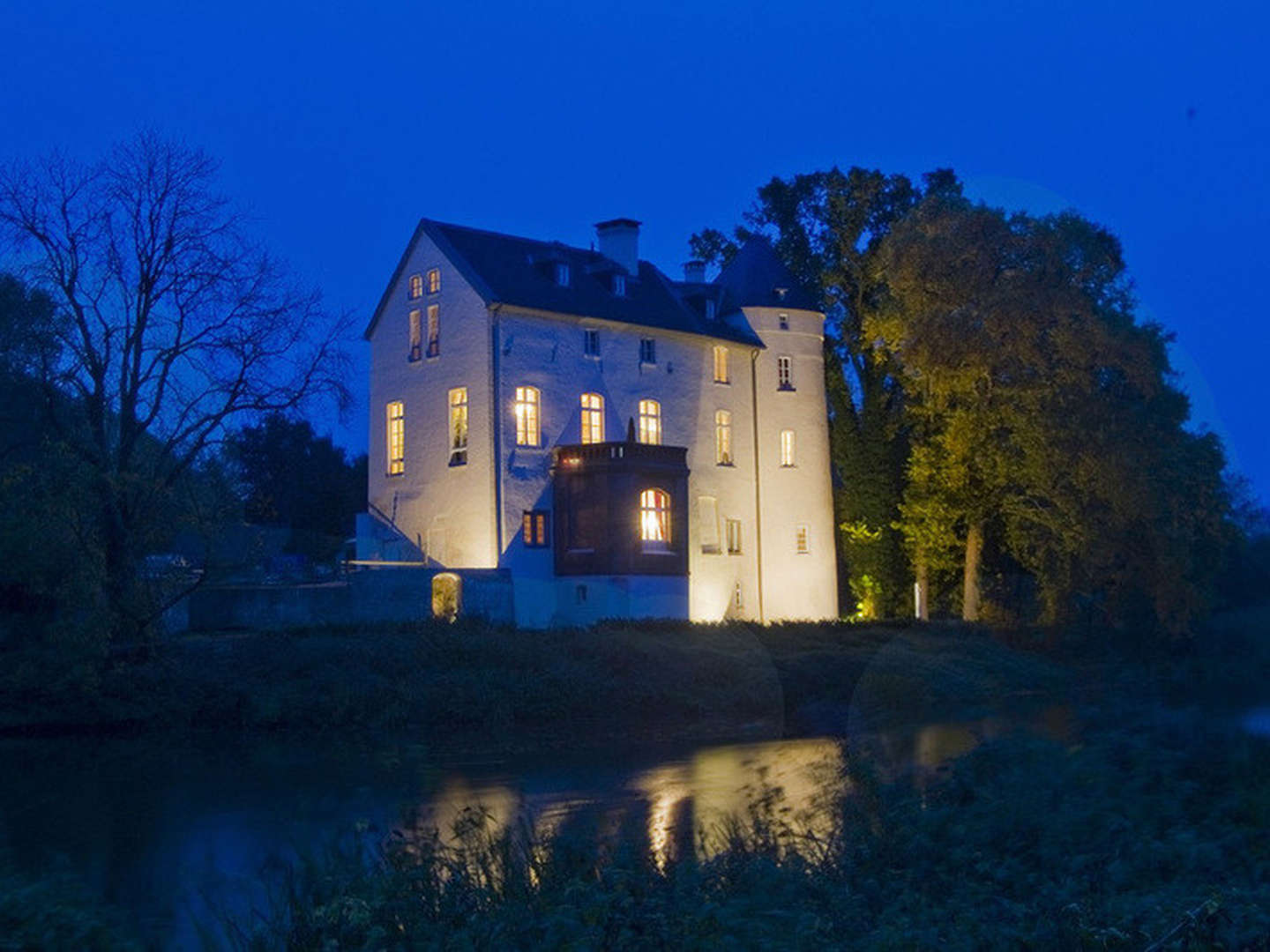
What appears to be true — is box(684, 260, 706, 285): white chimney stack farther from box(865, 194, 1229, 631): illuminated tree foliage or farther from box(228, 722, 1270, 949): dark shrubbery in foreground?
box(228, 722, 1270, 949): dark shrubbery in foreground

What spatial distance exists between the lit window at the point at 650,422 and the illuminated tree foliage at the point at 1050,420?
8.13 metres

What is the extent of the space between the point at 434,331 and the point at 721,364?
34.2 ft

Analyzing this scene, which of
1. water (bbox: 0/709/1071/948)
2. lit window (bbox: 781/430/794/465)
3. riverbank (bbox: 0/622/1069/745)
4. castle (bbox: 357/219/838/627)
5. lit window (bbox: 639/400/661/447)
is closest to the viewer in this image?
water (bbox: 0/709/1071/948)

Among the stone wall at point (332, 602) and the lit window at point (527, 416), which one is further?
the lit window at point (527, 416)

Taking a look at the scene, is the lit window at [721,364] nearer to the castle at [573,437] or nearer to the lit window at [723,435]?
the castle at [573,437]

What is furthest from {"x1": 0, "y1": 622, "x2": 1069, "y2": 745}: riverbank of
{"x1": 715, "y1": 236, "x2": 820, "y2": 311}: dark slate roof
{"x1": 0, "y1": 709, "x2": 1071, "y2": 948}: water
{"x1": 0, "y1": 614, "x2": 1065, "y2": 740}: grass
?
{"x1": 715, "y1": 236, "x2": 820, "y2": 311}: dark slate roof

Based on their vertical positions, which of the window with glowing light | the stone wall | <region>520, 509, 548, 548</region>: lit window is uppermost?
the window with glowing light

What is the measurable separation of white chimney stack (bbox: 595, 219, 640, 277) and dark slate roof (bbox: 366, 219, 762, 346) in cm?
65

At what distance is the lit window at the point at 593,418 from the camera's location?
4397 centimetres

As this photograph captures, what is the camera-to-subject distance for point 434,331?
4322 centimetres

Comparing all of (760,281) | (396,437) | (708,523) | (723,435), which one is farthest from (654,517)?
(760,281)

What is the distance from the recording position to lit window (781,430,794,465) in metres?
51.0

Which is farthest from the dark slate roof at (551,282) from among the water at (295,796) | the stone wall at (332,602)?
the water at (295,796)

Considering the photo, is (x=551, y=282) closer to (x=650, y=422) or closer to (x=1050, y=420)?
(x=650, y=422)
